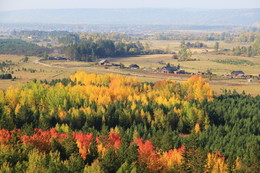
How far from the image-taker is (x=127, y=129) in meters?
72.1

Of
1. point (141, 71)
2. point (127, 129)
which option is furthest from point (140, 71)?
point (127, 129)

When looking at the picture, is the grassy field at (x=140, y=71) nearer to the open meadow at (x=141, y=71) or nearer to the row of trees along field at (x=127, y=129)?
the open meadow at (x=141, y=71)

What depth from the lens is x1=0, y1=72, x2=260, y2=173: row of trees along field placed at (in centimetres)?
5009

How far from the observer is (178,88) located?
106 m

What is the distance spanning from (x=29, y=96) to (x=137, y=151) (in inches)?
1773

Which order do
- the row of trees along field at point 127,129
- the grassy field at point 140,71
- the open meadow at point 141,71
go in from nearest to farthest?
1. the row of trees along field at point 127,129
2. the grassy field at point 140,71
3. the open meadow at point 141,71

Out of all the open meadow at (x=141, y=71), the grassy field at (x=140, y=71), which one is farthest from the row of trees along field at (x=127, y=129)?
the grassy field at (x=140, y=71)

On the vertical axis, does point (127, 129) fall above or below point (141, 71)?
below

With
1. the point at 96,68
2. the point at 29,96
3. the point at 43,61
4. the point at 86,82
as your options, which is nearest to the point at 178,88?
the point at 86,82

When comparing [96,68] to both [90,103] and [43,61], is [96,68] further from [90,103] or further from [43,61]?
[90,103]

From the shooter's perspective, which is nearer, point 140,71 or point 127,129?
point 127,129

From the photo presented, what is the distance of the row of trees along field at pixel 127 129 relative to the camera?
5009 cm

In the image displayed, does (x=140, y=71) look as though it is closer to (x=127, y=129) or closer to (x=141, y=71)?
(x=141, y=71)

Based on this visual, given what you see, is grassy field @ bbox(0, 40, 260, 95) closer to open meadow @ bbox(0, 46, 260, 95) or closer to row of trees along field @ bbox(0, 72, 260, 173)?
open meadow @ bbox(0, 46, 260, 95)
